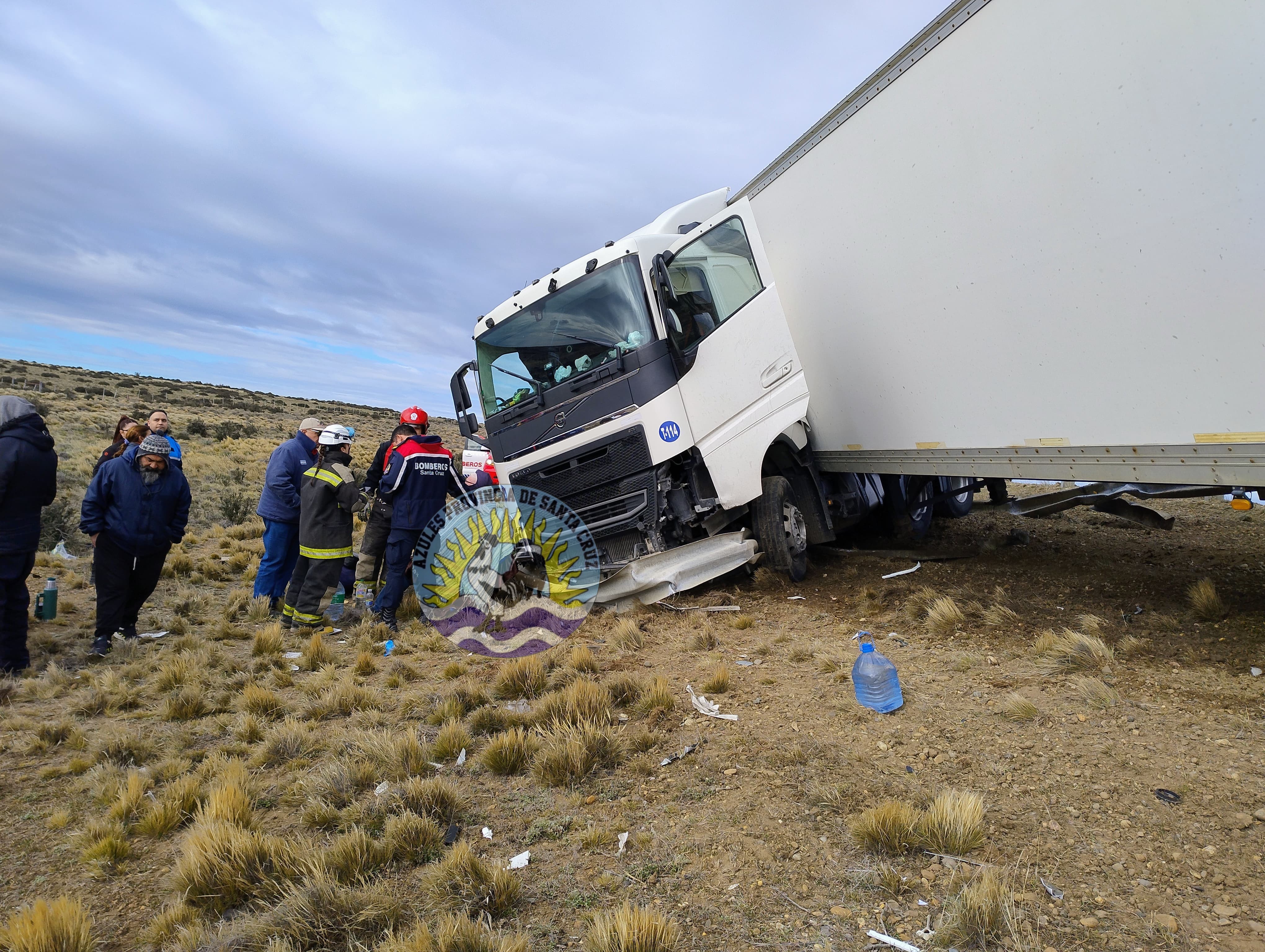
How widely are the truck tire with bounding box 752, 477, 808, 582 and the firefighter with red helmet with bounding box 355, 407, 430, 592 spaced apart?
338 cm

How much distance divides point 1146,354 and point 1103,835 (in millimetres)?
2634

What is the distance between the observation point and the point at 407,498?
6707mm

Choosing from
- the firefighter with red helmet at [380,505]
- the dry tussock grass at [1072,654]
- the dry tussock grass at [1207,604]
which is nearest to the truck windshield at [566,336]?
the firefighter with red helmet at [380,505]

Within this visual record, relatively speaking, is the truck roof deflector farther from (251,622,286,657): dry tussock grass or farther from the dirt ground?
(251,622,286,657): dry tussock grass

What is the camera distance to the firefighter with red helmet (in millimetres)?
6945

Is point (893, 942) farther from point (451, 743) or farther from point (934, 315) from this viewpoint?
point (934, 315)

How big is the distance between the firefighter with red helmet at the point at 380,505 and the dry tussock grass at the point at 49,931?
180 inches

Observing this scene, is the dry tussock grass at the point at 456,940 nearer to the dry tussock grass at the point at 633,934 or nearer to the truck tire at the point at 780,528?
the dry tussock grass at the point at 633,934

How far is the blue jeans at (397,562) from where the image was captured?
678cm

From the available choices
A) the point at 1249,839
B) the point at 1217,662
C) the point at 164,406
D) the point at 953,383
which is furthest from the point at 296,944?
the point at 164,406

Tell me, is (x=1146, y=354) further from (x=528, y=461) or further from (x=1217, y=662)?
(x=528, y=461)

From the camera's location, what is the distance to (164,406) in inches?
1233

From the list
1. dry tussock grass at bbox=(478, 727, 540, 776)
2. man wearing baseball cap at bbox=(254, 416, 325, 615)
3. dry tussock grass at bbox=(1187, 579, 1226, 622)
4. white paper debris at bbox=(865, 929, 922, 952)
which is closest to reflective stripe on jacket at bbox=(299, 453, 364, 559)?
man wearing baseball cap at bbox=(254, 416, 325, 615)

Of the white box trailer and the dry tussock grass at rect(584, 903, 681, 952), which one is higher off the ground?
the white box trailer
